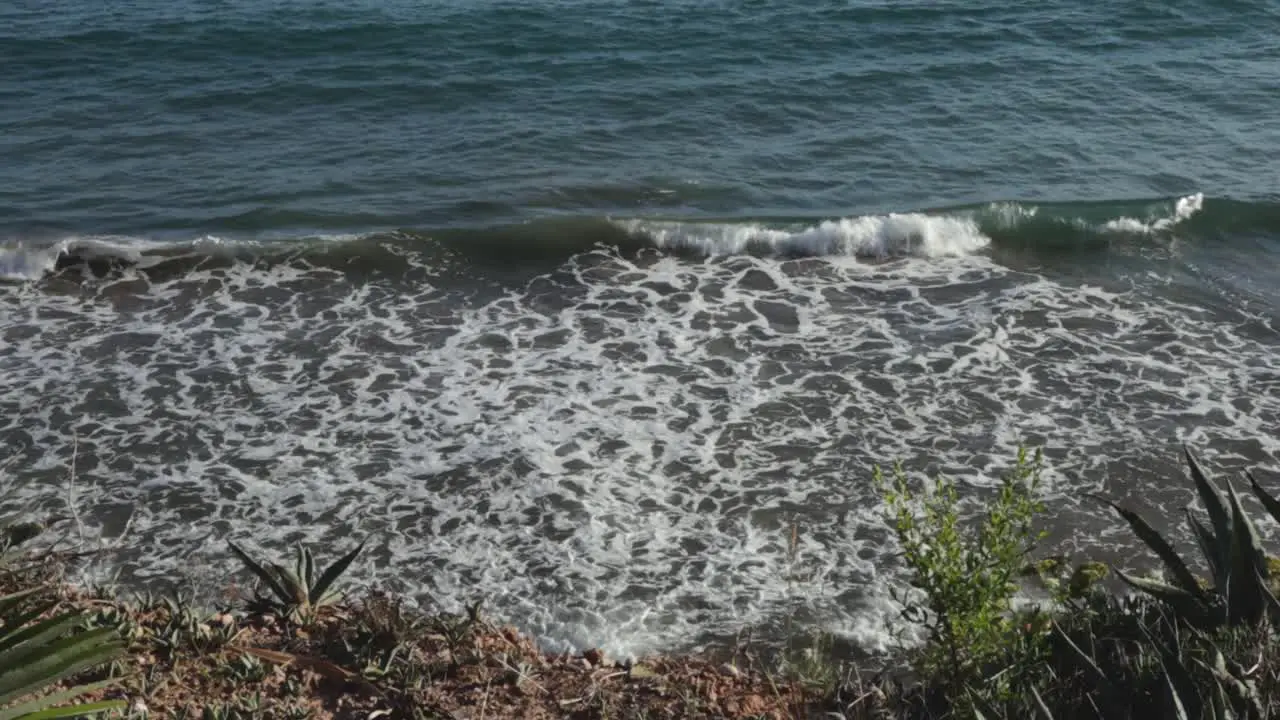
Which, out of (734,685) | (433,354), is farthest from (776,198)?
(734,685)

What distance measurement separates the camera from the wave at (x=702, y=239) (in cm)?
1275

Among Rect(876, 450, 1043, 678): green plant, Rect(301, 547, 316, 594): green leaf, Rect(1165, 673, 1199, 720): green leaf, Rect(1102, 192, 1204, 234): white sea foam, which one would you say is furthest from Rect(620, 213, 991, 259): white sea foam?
Rect(1165, 673, 1199, 720): green leaf

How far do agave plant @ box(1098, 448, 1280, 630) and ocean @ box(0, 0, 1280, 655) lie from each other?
1.87 meters

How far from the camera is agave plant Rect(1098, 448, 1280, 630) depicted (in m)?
4.95

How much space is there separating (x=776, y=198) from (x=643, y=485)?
6.92 m

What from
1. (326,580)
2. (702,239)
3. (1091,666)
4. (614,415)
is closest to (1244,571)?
(1091,666)

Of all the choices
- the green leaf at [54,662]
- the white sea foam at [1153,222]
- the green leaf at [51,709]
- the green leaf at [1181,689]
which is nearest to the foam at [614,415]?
the white sea foam at [1153,222]

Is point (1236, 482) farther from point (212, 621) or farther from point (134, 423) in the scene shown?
point (134, 423)

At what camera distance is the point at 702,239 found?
13188 millimetres

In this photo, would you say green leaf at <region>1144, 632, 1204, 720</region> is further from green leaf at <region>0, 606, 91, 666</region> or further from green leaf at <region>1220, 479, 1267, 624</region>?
green leaf at <region>0, 606, 91, 666</region>

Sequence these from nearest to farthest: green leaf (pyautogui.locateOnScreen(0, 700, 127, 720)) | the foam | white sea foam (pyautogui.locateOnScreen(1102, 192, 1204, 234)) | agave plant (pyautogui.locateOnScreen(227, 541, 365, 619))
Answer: green leaf (pyautogui.locateOnScreen(0, 700, 127, 720))
agave plant (pyautogui.locateOnScreen(227, 541, 365, 619))
the foam
white sea foam (pyautogui.locateOnScreen(1102, 192, 1204, 234))

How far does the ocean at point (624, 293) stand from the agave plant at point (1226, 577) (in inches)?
73.5

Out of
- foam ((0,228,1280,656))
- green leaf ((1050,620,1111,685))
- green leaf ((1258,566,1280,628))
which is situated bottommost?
foam ((0,228,1280,656))

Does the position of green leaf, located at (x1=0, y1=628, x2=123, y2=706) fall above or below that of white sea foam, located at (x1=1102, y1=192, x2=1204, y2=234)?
above
